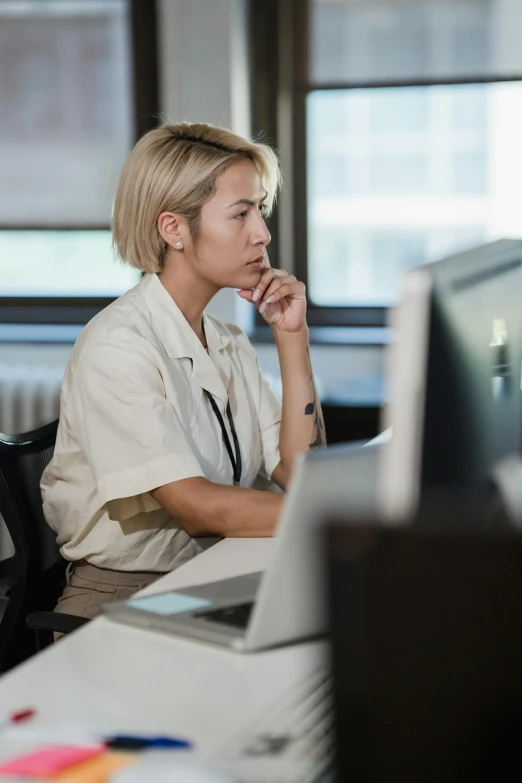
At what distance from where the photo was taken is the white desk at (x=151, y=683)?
3.08 feet

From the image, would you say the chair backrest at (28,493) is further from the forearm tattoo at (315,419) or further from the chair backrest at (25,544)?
the forearm tattoo at (315,419)

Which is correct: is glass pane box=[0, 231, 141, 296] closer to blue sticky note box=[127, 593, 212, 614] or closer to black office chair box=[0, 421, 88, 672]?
black office chair box=[0, 421, 88, 672]

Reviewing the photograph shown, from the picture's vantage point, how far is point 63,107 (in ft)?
11.0

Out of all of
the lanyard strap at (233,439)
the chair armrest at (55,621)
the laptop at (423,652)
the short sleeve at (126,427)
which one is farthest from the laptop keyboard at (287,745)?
the lanyard strap at (233,439)

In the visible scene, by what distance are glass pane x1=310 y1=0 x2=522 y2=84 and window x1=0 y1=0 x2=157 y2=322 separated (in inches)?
22.0

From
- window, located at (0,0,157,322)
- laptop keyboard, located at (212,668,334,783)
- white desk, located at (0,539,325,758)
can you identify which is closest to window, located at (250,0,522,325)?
window, located at (0,0,157,322)

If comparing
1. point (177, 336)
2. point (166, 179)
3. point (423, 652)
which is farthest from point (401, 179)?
point (423, 652)

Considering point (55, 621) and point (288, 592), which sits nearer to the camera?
point (288, 592)

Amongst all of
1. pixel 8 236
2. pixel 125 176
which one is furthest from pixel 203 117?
pixel 125 176

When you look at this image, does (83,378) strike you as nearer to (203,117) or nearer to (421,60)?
(203,117)

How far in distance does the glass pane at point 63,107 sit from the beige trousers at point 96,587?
1.83 metres

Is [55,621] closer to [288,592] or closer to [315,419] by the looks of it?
[288,592]

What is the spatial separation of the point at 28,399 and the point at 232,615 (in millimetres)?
2119

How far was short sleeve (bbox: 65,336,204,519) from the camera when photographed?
5.27 ft
